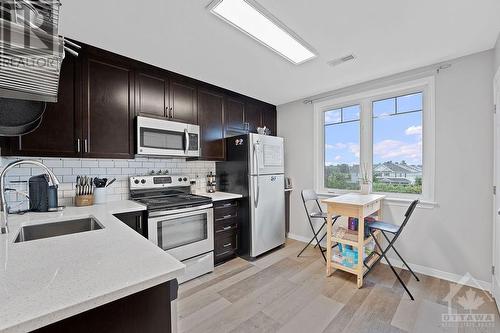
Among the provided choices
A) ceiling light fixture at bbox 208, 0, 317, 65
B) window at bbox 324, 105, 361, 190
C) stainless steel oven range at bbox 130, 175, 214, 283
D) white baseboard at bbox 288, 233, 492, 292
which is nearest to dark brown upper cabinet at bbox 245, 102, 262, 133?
window at bbox 324, 105, 361, 190

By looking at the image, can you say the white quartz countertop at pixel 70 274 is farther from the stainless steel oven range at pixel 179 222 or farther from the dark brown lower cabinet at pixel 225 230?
the dark brown lower cabinet at pixel 225 230

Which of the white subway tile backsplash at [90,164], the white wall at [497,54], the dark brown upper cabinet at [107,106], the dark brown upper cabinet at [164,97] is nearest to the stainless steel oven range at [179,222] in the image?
the white subway tile backsplash at [90,164]

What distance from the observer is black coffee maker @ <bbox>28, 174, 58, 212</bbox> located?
73.0 inches

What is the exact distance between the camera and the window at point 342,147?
3.26 metres

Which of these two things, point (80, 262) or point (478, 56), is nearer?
point (80, 262)

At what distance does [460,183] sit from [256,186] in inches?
89.5

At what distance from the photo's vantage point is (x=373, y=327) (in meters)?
1.74

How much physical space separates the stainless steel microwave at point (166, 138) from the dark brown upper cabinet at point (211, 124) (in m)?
0.15

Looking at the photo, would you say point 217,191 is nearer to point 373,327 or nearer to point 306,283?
point 306,283

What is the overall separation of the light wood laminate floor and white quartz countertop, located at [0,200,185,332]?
3.88 ft

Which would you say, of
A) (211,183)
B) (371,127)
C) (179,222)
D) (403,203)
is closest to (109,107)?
(179,222)

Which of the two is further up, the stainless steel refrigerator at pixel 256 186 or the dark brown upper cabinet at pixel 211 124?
the dark brown upper cabinet at pixel 211 124

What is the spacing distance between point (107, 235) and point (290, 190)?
3078mm

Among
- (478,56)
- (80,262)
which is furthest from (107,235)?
(478,56)
